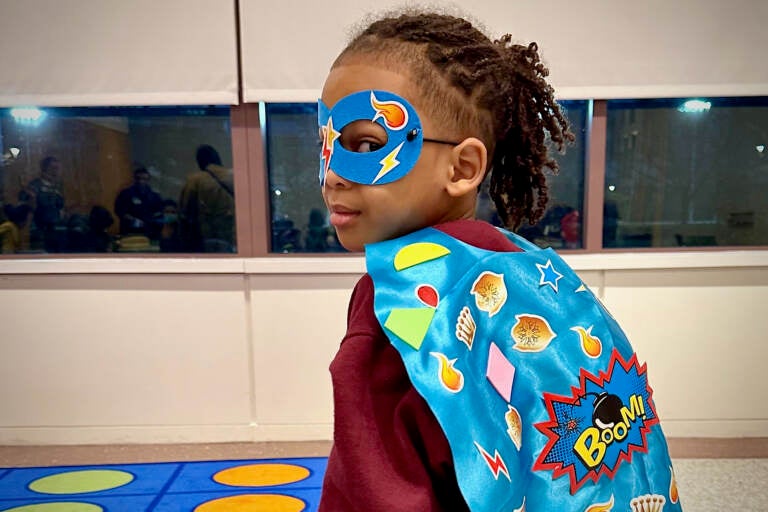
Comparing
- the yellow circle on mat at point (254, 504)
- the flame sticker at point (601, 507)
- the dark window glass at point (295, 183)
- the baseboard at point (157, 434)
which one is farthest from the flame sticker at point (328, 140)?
the baseboard at point (157, 434)

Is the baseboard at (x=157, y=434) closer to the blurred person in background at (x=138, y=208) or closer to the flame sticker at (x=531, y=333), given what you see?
the blurred person in background at (x=138, y=208)

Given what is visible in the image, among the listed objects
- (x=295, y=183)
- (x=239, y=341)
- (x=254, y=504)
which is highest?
(x=295, y=183)

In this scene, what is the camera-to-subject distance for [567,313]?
71 centimetres

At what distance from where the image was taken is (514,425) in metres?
0.64

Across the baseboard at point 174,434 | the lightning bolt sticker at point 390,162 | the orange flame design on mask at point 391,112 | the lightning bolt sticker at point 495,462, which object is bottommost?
the baseboard at point 174,434

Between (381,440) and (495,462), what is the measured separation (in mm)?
122

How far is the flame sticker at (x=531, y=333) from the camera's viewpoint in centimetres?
66

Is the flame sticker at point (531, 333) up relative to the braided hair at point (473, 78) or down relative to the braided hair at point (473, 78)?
down

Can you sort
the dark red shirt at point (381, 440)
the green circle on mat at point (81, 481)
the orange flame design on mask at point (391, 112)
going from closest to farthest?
the dark red shirt at point (381, 440), the orange flame design on mask at point (391, 112), the green circle on mat at point (81, 481)

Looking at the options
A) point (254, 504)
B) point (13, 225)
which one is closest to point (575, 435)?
point (254, 504)

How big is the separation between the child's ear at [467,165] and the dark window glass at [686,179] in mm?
2451

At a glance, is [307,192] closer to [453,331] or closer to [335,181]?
[335,181]

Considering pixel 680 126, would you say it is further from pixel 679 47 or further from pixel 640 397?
pixel 640 397

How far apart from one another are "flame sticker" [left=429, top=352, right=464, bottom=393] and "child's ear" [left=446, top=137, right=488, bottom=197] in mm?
247
